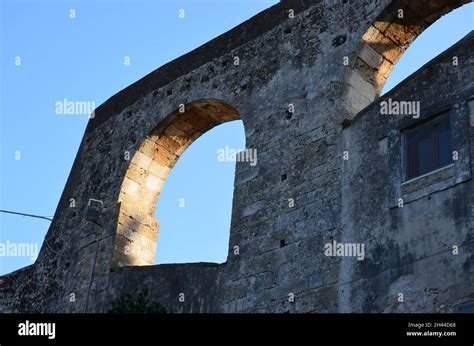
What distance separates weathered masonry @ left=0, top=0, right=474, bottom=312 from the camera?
31.1 feet

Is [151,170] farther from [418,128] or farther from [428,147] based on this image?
[428,147]

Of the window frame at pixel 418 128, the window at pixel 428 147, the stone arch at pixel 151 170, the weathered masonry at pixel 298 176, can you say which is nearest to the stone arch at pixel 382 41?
the weathered masonry at pixel 298 176

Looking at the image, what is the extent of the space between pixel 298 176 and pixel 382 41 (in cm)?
193

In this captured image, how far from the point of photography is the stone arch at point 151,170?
43.5ft

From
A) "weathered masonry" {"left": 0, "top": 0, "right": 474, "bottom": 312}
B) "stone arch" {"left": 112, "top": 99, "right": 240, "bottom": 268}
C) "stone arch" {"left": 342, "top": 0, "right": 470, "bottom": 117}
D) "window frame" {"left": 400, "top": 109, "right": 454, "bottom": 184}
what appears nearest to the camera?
"weathered masonry" {"left": 0, "top": 0, "right": 474, "bottom": 312}

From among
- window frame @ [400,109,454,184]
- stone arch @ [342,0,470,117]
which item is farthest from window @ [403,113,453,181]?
stone arch @ [342,0,470,117]

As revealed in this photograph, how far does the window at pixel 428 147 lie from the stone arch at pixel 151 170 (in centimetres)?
367

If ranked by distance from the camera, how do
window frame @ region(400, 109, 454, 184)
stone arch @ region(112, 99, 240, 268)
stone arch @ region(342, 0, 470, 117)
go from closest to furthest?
window frame @ region(400, 109, 454, 184)
stone arch @ region(342, 0, 470, 117)
stone arch @ region(112, 99, 240, 268)

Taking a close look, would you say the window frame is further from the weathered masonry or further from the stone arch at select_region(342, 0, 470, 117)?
the stone arch at select_region(342, 0, 470, 117)

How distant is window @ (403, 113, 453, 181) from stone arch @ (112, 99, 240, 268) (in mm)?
3667

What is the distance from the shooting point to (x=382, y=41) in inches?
449

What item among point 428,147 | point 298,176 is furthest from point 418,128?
point 298,176

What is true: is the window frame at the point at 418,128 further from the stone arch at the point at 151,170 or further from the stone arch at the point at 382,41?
the stone arch at the point at 151,170
